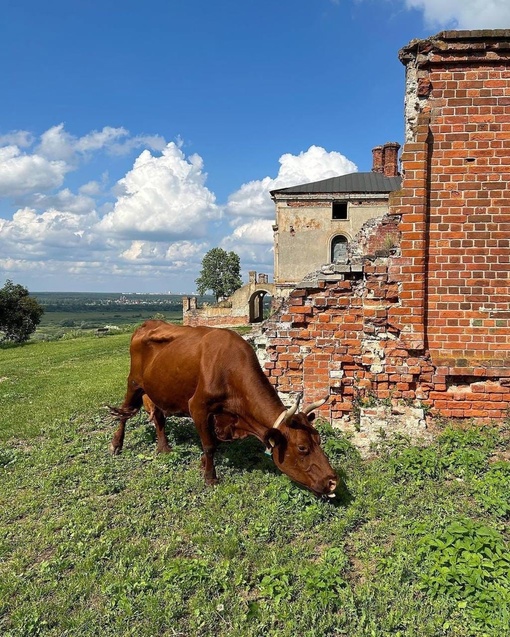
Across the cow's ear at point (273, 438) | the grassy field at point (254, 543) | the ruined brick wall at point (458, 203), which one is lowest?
the grassy field at point (254, 543)

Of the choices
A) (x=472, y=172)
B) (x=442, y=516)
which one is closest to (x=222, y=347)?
(x=442, y=516)

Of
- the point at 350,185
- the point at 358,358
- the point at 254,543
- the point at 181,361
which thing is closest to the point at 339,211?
the point at 350,185

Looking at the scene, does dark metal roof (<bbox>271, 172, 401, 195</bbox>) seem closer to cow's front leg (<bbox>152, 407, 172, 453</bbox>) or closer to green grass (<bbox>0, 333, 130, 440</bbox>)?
green grass (<bbox>0, 333, 130, 440</bbox>)

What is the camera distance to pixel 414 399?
5879 mm

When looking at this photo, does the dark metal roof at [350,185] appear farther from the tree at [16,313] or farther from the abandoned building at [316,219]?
the tree at [16,313]

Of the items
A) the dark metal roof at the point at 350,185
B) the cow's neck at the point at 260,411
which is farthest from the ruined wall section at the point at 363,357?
the dark metal roof at the point at 350,185

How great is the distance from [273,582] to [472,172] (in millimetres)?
5323

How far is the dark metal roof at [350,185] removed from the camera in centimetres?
2770

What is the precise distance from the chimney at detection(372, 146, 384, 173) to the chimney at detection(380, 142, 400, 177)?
16cm

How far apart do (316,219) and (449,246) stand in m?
23.0

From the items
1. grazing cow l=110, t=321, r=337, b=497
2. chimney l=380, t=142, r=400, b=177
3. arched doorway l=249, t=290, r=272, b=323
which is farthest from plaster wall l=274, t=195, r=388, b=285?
grazing cow l=110, t=321, r=337, b=497

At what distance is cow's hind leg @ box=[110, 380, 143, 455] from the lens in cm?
585

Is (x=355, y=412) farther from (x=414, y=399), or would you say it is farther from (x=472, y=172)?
(x=472, y=172)

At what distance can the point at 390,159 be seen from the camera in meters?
30.9
